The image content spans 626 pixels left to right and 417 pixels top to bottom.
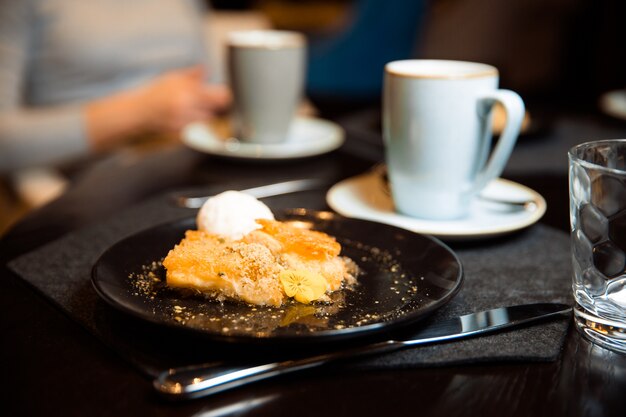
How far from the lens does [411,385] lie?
481mm

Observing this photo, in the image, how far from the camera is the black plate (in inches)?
19.2

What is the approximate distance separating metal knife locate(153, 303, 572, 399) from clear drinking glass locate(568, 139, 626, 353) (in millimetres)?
30

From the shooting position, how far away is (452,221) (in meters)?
0.81

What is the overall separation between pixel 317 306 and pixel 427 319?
0.10 meters

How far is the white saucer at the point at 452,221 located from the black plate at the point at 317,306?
0.10 m

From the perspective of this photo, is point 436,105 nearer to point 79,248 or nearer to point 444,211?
point 444,211

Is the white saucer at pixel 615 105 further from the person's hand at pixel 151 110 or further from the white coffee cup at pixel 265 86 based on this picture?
the person's hand at pixel 151 110

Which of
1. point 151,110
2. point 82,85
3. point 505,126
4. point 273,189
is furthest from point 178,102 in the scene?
point 505,126

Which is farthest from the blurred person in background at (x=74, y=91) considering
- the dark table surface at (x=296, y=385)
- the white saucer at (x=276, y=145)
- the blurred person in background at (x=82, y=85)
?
the dark table surface at (x=296, y=385)

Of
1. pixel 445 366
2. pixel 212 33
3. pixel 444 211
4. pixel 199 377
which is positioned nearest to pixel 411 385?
pixel 445 366

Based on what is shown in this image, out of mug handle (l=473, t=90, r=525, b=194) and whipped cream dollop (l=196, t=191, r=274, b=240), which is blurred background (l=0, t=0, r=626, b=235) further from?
whipped cream dollop (l=196, t=191, r=274, b=240)

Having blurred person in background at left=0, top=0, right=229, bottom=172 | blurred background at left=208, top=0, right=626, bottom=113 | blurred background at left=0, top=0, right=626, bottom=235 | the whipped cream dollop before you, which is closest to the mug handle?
the whipped cream dollop

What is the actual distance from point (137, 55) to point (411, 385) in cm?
141

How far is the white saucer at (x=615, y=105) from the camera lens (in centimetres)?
129
